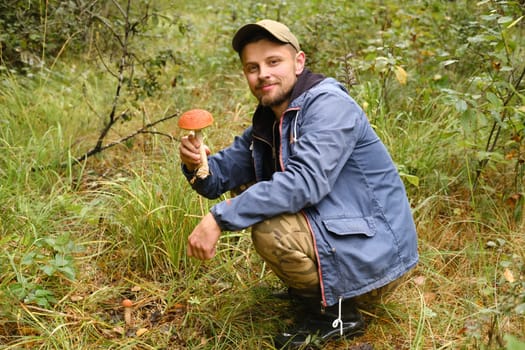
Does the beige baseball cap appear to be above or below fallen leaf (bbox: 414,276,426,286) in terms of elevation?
above

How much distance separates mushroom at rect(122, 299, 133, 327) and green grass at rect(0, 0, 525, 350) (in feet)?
0.12

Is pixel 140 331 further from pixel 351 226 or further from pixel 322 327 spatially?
pixel 351 226

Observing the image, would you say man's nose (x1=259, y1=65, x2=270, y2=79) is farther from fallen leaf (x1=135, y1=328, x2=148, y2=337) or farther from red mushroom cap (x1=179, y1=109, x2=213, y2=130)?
fallen leaf (x1=135, y1=328, x2=148, y2=337)

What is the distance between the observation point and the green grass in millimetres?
2359

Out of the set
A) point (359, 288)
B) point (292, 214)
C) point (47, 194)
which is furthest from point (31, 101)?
point (359, 288)

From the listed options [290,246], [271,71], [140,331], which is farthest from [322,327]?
[271,71]

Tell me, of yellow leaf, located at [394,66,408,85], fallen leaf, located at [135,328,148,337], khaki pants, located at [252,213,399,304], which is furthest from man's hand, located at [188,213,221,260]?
yellow leaf, located at [394,66,408,85]

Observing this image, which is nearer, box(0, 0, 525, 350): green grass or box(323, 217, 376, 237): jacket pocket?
box(323, 217, 376, 237): jacket pocket

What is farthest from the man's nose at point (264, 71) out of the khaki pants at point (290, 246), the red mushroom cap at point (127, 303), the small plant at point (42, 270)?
the red mushroom cap at point (127, 303)

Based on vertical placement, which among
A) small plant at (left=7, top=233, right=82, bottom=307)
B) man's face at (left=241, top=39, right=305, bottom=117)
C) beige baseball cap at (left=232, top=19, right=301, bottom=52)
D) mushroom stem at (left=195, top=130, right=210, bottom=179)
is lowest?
small plant at (left=7, top=233, right=82, bottom=307)

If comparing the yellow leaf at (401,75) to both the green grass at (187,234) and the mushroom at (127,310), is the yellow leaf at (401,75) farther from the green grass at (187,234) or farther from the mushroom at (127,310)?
the mushroom at (127,310)

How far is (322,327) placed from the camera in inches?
92.7

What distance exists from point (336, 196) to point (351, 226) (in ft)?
0.48

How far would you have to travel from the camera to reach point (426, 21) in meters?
4.73
